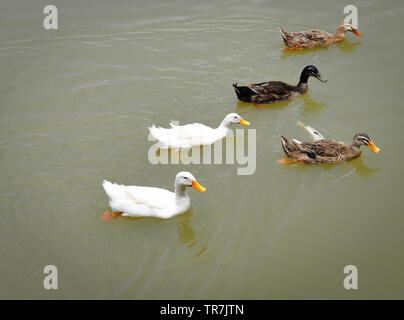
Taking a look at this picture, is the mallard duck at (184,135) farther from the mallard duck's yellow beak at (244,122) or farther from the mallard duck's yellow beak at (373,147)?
the mallard duck's yellow beak at (373,147)

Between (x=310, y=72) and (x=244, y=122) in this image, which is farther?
(x=310, y=72)

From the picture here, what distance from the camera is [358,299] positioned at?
5156 millimetres

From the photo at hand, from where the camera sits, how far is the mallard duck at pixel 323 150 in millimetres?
6871

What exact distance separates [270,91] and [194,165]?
2.24m

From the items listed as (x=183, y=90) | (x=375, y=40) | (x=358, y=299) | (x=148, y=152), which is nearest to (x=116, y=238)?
(x=148, y=152)

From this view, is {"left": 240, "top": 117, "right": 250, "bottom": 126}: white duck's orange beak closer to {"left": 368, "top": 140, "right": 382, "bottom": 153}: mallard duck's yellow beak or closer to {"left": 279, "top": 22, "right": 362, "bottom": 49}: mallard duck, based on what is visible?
{"left": 368, "top": 140, "right": 382, "bottom": 153}: mallard duck's yellow beak

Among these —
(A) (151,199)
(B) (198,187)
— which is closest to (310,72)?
(B) (198,187)

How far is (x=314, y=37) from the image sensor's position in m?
9.66

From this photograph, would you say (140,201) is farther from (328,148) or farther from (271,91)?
(271,91)

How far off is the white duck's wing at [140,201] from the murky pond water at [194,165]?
0.18 m

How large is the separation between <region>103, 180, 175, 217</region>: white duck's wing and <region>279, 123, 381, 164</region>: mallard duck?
198 centimetres

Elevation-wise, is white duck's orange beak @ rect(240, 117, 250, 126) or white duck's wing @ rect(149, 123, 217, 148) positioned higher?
white duck's orange beak @ rect(240, 117, 250, 126)

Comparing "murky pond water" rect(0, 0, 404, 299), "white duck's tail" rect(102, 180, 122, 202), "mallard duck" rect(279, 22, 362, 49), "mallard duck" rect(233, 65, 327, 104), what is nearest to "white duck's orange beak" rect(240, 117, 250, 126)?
"murky pond water" rect(0, 0, 404, 299)

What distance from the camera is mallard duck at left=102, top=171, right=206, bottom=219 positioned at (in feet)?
19.7
